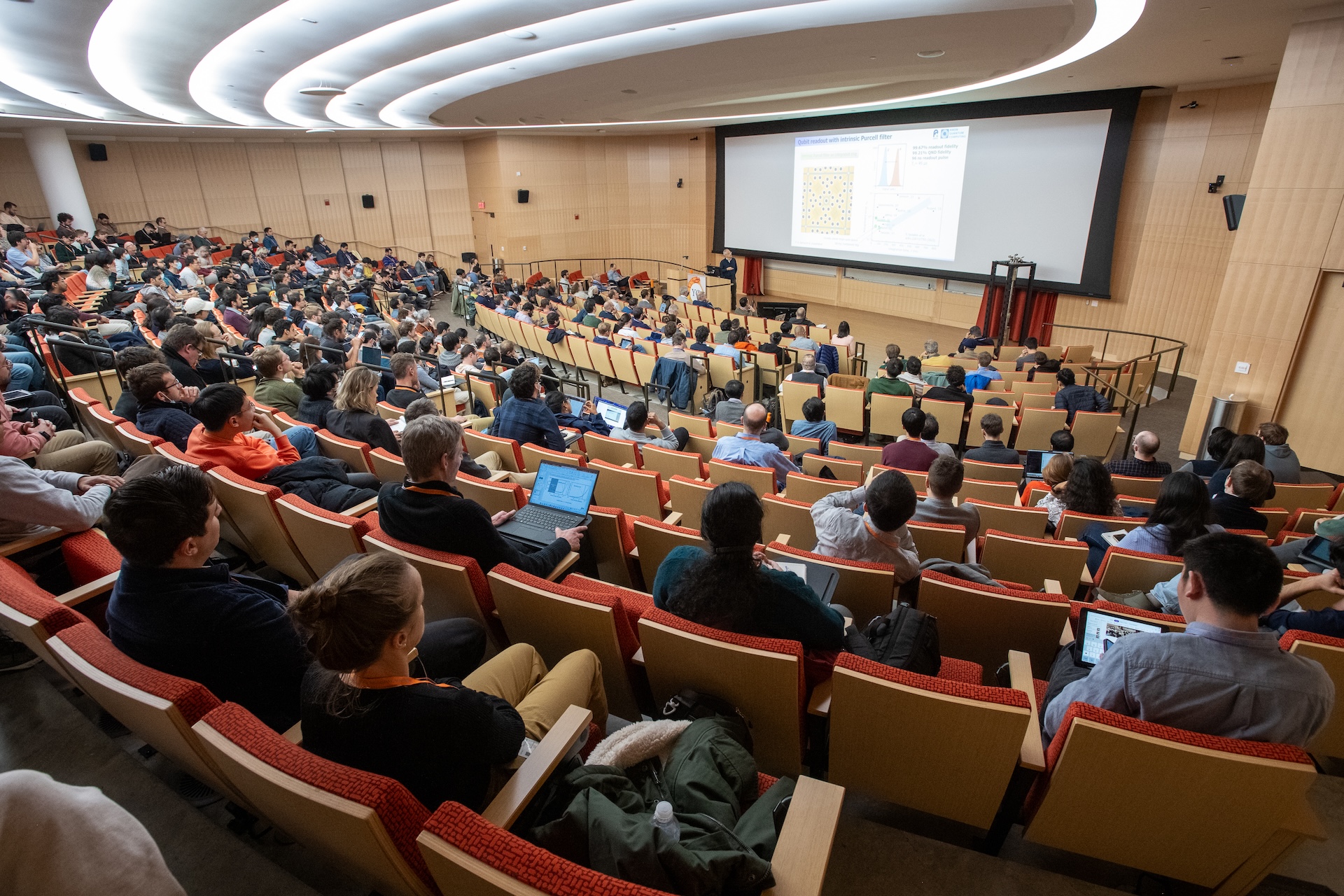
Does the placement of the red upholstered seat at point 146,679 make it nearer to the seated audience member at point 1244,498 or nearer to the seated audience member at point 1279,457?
the seated audience member at point 1244,498

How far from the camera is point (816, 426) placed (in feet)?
19.5

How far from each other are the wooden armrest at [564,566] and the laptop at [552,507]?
126 mm

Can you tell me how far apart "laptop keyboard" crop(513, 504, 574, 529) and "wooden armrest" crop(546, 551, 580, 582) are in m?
0.22

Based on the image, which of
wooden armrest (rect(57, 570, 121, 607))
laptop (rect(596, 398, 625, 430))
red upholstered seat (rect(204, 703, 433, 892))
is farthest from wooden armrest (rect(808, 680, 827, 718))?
laptop (rect(596, 398, 625, 430))

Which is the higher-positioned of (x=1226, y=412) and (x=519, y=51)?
(x=519, y=51)

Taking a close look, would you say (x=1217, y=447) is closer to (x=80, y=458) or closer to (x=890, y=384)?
(x=890, y=384)

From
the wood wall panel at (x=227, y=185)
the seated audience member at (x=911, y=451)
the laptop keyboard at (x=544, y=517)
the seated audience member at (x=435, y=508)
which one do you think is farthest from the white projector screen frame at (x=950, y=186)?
the wood wall panel at (x=227, y=185)

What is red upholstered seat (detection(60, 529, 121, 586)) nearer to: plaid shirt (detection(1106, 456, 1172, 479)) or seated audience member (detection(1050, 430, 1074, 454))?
plaid shirt (detection(1106, 456, 1172, 479))

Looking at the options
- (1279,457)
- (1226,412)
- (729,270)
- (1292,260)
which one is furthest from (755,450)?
(729,270)

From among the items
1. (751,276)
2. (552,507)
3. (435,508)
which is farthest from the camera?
(751,276)

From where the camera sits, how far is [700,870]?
120 centimetres

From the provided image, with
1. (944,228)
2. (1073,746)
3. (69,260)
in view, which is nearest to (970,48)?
(944,228)

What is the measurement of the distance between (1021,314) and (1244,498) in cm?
973

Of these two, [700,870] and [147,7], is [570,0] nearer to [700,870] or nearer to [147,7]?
[147,7]
